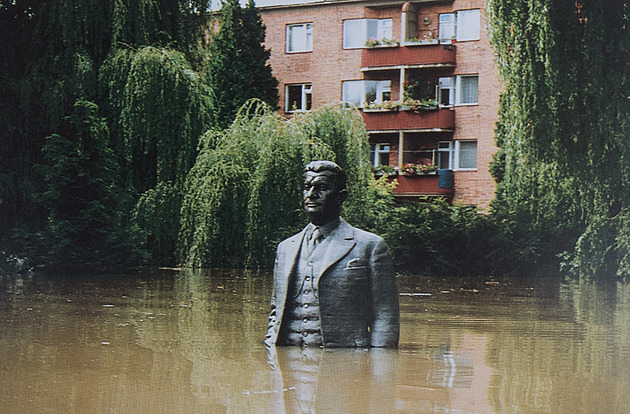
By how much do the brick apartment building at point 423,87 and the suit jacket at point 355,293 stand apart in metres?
33.0

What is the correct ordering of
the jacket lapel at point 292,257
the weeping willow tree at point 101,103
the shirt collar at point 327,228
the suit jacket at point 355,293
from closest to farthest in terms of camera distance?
1. the suit jacket at point 355,293
2. the jacket lapel at point 292,257
3. the shirt collar at point 327,228
4. the weeping willow tree at point 101,103

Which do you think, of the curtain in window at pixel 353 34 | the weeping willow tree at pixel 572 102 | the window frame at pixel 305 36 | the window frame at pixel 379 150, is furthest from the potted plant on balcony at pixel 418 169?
the weeping willow tree at pixel 572 102

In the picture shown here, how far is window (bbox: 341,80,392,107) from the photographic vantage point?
43688 millimetres

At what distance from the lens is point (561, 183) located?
2217cm

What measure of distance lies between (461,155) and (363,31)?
6913 mm

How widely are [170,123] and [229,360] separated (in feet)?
51.2

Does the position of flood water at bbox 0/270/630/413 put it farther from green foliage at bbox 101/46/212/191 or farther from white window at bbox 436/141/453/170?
white window at bbox 436/141/453/170

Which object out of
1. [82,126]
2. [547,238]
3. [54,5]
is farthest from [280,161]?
[547,238]

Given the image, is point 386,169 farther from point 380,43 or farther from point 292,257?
point 292,257

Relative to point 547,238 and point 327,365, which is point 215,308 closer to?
point 327,365

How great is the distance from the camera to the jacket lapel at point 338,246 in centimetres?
794

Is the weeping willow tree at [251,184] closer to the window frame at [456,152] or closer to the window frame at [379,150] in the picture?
the window frame at [456,152]

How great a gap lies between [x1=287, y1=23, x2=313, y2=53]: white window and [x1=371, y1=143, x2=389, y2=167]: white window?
557 cm

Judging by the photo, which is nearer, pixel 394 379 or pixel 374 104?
pixel 394 379
